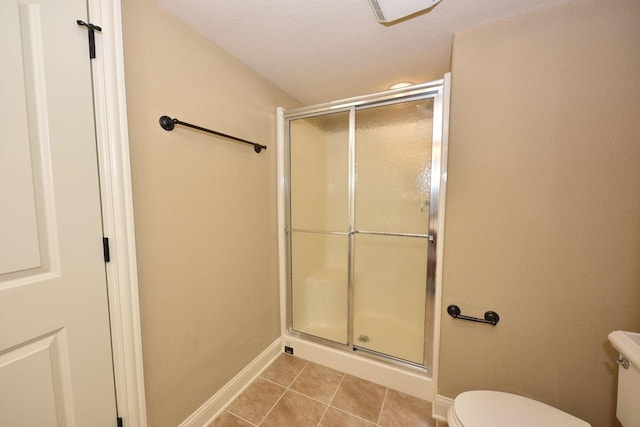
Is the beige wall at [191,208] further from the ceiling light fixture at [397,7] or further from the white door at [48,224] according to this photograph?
the ceiling light fixture at [397,7]

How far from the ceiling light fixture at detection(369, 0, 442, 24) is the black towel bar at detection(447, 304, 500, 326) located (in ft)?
4.92

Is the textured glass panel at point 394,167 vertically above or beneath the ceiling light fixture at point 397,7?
beneath

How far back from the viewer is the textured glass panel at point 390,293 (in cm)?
179

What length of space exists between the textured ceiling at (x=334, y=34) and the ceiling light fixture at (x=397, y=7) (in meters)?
0.06

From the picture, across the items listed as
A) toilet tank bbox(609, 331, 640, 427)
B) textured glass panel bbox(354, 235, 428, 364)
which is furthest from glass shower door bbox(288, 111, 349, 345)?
toilet tank bbox(609, 331, 640, 427)

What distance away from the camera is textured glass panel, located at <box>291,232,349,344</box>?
202cm

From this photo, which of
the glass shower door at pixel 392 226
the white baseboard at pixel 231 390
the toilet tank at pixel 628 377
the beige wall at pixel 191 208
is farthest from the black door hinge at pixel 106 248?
the toilet tank at pixel 628 377

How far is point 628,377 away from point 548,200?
731 millimetres

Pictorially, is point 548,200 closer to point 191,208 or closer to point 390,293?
point 390,293

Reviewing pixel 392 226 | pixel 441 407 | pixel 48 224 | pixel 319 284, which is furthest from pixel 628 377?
pixel 48 224

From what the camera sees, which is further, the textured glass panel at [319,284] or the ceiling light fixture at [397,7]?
the textured glass panel at [319,284]

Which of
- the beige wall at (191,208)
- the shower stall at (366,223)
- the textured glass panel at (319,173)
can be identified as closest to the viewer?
the beige wall at (191,208)

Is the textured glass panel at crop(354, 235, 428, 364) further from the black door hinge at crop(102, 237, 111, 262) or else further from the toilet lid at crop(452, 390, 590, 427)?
the black door hinge at crop(102, 237, 111, 262)

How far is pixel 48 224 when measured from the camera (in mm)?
823
